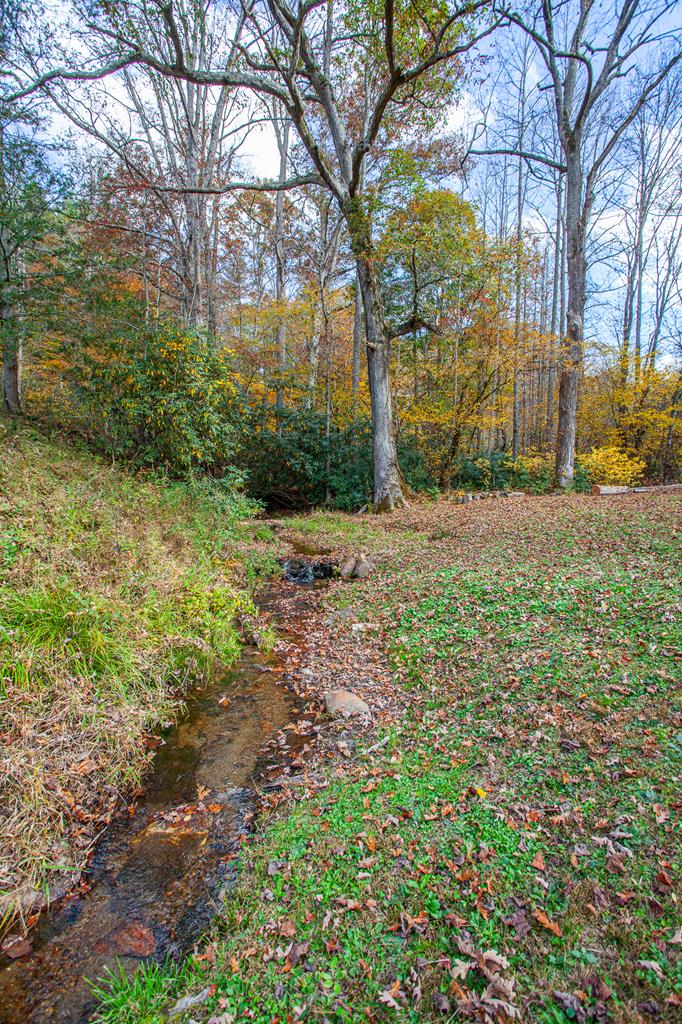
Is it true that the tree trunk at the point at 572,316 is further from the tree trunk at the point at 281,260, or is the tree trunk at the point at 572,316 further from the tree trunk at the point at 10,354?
the tree trunk at the point at 10,354

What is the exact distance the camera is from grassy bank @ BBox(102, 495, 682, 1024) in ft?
5.98

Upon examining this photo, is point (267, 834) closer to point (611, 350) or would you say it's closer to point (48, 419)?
point (48, 419)

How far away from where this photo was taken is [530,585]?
5.43 m

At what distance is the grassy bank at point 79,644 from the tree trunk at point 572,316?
32.5 ft

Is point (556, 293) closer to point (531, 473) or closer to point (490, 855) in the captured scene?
point (531, 473)

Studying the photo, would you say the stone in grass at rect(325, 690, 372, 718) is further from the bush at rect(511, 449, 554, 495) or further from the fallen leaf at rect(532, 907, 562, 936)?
the bush at rect(511, 449, 554, 495)

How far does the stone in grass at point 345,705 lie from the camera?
13.0 ft

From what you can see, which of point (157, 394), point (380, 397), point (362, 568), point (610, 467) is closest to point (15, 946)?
point (362, 568)

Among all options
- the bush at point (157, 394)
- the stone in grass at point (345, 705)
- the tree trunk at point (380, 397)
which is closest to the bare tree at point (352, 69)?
the tree trunk at point (380, 397)

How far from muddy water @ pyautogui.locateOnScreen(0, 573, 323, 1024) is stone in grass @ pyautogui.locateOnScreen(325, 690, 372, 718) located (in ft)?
1.06

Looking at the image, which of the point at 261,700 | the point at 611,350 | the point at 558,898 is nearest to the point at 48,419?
the point at 261,700

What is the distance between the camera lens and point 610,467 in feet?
42.6

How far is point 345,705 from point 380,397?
887 centimetres

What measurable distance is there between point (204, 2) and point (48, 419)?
952 centimetres
